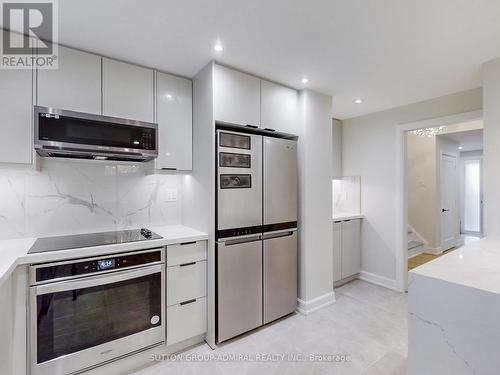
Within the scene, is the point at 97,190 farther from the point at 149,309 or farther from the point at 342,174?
the point at 342,174

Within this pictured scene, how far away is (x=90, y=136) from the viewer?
1.90 metres

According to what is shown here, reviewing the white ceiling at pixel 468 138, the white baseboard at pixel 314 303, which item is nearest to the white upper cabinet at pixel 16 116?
the white baseboard at pixel 314 303

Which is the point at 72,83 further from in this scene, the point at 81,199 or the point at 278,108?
the point at 278,108

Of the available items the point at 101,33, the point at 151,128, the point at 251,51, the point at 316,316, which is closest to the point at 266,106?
the point at 251,51

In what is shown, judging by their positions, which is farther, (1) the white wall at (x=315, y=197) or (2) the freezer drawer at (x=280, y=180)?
(1) the white wall at (x=315, y=197)

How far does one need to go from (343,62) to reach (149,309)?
267cm

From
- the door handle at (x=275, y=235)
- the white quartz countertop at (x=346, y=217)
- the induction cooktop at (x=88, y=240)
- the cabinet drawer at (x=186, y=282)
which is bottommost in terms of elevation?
the cabinet drawer at (x=186, y=282)

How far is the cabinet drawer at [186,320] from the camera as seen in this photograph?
2049mm

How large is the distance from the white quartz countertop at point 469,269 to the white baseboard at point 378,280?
2.13m

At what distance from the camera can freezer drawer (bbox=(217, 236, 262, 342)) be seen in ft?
7.12

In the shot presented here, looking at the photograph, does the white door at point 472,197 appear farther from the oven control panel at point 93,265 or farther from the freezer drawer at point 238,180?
the oven control panel at point 93,265

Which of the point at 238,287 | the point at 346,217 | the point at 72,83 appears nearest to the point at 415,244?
the point at 346,217

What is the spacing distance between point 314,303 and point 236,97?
7.73 feet

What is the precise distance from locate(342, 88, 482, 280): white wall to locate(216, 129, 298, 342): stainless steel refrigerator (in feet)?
5.38
